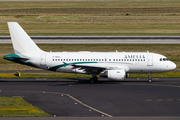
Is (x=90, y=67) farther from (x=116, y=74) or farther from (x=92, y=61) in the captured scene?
(x=116, y=74)

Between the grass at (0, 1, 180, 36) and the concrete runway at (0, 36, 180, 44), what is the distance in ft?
28.0

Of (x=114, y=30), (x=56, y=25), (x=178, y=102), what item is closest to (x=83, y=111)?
(x=178, y=102)

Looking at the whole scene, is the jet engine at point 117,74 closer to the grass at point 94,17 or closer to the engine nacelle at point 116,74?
the engine nacelle at point 116,74

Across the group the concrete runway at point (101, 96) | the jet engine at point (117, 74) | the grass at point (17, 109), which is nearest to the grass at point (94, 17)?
the concrete runway at point (101, 96)

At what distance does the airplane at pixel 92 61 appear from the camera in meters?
42.5

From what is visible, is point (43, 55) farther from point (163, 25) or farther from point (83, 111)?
point (163, 25)

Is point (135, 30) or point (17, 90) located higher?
point (135, 30)

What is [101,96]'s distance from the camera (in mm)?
33781

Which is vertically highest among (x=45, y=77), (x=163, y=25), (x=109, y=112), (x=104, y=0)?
(x=104, y=0)

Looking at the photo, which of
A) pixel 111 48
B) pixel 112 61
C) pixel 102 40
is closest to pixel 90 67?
pixel 112 61

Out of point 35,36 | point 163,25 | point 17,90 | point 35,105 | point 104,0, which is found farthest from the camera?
point 104,0

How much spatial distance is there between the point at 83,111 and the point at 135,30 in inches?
2808

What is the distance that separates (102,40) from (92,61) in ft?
A: 115

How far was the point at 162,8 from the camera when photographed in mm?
142125
